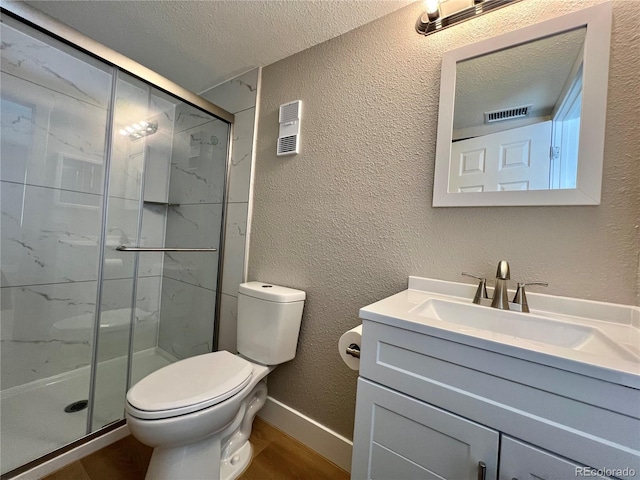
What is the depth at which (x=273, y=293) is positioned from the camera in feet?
4.29

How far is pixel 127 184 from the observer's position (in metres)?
1.51

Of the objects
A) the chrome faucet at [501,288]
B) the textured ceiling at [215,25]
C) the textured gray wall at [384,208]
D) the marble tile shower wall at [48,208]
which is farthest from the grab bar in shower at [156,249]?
the chrome faucet at [501,288]

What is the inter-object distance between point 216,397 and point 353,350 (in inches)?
21.0

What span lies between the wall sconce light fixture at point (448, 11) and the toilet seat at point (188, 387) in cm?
162

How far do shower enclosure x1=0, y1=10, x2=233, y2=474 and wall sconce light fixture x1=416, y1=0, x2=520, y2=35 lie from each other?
4.18 ft

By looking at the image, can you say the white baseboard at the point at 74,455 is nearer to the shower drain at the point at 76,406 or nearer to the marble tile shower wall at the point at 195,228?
the shower drain at the point at 76,406

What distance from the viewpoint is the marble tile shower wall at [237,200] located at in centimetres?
168

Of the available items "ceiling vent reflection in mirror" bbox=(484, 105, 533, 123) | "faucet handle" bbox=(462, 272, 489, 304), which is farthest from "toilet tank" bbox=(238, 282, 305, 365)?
"ceiling vent reflection in mirror" bbox=(484, 105, 533, 123)

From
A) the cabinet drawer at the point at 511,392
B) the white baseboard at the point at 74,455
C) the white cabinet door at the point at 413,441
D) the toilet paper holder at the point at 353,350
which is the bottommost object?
the white baseboard at the point at 74,455

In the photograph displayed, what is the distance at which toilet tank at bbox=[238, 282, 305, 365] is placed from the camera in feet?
4.25

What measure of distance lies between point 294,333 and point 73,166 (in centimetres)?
144

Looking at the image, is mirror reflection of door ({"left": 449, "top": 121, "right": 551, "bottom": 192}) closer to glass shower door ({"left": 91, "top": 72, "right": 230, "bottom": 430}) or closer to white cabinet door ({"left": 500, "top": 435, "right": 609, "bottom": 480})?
white cabinet door ({"left": 500, "top": 435, "right": 609, "bottom": 480})

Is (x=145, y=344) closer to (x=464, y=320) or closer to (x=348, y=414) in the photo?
(x=348, y=414)

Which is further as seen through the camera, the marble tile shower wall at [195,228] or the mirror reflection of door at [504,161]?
the marble tile shower wall at [195,228]
